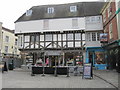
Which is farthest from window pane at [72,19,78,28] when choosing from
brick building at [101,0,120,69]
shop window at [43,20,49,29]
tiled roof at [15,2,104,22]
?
brick building at [101,0,120,69]

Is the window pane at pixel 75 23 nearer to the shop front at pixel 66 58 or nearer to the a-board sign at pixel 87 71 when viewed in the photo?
the shop front at pixel 66 58

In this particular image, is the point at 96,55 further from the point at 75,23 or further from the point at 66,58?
the point at 75,23

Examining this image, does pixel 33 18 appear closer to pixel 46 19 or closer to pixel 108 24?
pixel 46 19

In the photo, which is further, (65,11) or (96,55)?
(65,11)

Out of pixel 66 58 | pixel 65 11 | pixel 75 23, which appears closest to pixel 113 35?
pixel 75 23

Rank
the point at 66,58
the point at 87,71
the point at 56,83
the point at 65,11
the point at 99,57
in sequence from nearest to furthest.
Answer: the point at 56,83, the point at 87,71, the point at 99,57, the point at 66,58, the point at 65,11

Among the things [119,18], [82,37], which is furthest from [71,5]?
[119,18]

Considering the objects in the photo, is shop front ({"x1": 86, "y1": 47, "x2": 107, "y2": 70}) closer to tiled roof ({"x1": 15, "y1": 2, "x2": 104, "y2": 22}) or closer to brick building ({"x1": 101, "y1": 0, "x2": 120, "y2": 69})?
brick building ({"x1": 101, "y1": 0, "x2": 120, "y2": 69})

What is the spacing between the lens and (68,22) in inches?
937

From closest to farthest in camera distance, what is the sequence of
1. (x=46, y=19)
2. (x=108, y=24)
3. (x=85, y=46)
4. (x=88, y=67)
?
(x=88, y=67)
(x=108, y=24)
(x=85, y=46)
(x=46, y=19)

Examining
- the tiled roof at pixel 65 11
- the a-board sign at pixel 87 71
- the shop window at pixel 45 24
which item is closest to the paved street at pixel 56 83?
the a-board sign at pixel 87 71

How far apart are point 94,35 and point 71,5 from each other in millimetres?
6715

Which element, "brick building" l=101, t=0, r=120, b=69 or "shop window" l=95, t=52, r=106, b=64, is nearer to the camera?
"brick building" l=101, t=0, r=120, b=69

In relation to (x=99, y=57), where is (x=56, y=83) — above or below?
below
